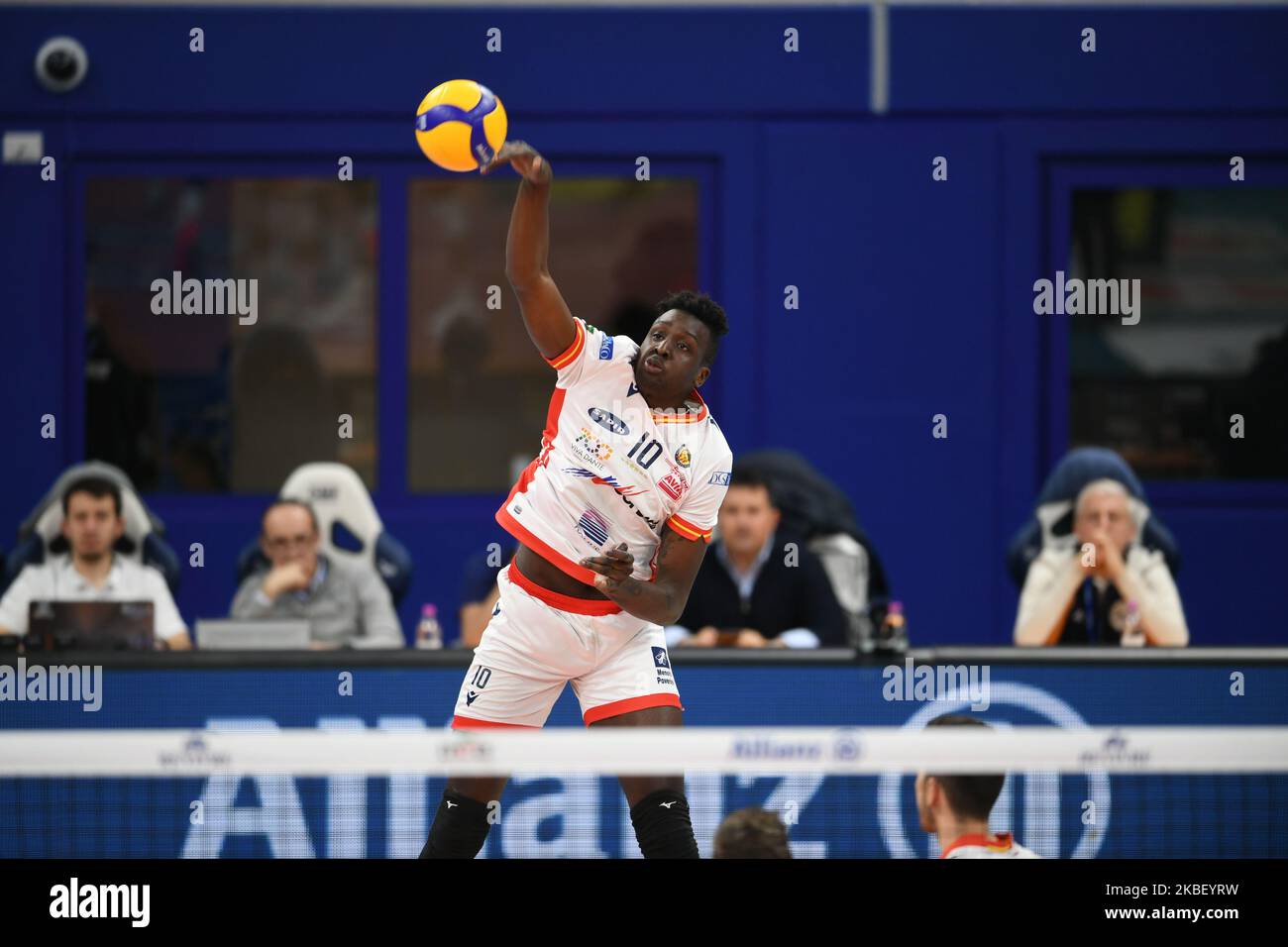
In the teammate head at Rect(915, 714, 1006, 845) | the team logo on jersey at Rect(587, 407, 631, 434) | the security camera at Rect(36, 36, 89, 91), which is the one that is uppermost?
the security camera at Rect(36, 36, 89, 91)

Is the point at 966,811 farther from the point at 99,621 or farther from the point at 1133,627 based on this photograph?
the point at 99,621

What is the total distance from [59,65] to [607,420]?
6354 mm

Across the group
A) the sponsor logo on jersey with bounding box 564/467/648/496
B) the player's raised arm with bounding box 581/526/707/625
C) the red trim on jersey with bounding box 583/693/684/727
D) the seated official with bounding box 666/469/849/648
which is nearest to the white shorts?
the red trim on jersey with bounding box 583/693/684/727

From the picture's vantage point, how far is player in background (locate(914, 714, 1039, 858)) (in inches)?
203

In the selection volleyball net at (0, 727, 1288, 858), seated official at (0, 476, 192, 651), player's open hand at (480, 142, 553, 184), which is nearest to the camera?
player's open hand at (480, 142, 553, 184)

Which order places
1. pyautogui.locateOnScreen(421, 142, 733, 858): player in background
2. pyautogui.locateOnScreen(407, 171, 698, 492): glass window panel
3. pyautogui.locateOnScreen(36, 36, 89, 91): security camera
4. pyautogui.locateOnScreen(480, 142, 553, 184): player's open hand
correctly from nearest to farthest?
pyautogui.locateOnScreen(480, 142, 553, 184): player's open hand, pyautogui.locateOnScreen(421, 142, 733, 858): player in background, pyautogui.locateOnScreen(36, 36, 89, 91): security camera, pyautogui.locateOnScreen(407, 171, 698, 492): glass window panel

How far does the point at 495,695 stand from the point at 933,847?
1821 mm

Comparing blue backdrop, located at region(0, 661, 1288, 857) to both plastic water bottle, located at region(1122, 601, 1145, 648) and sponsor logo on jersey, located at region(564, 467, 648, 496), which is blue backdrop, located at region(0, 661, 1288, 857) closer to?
plastic water bottle, located at region(1122, 601, 1145, 648)

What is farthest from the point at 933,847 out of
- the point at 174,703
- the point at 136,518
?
the point at 136,518

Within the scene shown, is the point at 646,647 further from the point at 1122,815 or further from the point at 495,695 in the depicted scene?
the point at 1122,815

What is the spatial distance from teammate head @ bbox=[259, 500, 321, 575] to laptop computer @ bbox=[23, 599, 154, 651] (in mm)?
1080

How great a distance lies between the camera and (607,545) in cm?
566

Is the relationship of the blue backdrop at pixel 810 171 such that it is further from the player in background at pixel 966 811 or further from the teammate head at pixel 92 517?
the player in background at pixel 966 811

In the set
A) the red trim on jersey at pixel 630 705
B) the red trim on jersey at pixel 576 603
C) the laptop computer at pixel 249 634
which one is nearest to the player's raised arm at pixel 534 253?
the red trim on jersey at pixel 576 603
